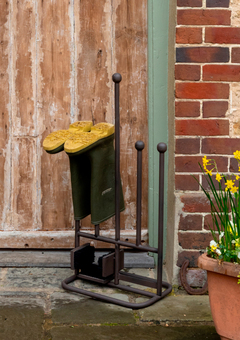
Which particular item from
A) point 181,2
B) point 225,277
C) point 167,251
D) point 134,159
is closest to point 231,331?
point 225,277

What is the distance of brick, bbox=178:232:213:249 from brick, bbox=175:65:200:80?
874mm

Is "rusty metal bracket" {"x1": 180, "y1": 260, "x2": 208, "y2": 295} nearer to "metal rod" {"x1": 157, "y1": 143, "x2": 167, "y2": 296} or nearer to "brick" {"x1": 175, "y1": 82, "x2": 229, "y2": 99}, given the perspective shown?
"metal rod" {"x1": 157, "y1": 143, "x2": 167, "y2": 296}

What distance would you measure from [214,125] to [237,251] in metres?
0.86

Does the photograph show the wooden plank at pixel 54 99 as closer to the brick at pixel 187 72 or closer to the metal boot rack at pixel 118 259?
the metal boot rack at pixel 118 259

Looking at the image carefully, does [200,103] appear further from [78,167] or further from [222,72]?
[78,167]

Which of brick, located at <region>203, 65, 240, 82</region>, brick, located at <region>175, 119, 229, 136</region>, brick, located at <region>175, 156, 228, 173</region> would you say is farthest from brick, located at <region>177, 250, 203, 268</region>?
brick, located at <region>203, 65, 240, 82</region>

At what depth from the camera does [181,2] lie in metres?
2.26

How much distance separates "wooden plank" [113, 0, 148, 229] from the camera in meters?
2.65

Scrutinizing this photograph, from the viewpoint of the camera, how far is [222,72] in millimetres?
2279

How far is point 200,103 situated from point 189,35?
38cm

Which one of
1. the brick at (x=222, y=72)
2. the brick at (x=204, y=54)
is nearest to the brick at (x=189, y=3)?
the brick at (x=204, y=54)

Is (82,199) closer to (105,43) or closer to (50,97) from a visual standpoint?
(50,97)

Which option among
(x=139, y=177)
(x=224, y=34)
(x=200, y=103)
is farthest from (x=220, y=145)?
(x=224, y=34)

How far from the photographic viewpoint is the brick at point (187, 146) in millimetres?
2322
